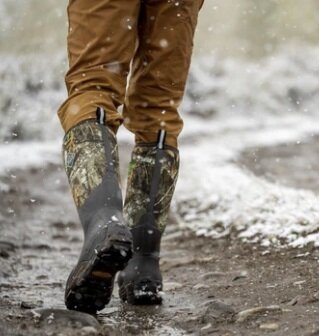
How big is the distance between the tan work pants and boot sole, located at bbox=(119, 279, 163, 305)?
49 centimetres

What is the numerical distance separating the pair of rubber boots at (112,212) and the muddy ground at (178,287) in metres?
0.08

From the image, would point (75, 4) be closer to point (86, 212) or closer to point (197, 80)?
point (86, 212)

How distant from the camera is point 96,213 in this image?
248 cm

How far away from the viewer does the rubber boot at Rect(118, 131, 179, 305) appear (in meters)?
2.89

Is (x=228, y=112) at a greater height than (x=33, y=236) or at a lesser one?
lesser

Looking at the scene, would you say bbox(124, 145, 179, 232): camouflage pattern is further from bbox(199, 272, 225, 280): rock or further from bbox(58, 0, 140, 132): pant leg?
bbox(199, 272, 225, 280): rock

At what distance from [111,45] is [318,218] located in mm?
1729

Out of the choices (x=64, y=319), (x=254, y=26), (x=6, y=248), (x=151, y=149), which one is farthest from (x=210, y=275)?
(x=254, y=26)

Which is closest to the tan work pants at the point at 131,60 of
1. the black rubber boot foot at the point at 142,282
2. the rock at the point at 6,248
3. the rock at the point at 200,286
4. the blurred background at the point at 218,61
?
the black rubber boot foot at the point at 142,282

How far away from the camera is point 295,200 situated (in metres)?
4.77

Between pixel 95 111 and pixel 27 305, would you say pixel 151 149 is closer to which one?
pixel 95 111

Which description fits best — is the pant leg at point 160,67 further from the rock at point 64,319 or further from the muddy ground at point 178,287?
the rock at point 64,319

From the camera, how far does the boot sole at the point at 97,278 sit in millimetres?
2311

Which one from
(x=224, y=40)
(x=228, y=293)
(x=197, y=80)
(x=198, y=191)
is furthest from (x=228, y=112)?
(x=228, y=293)
